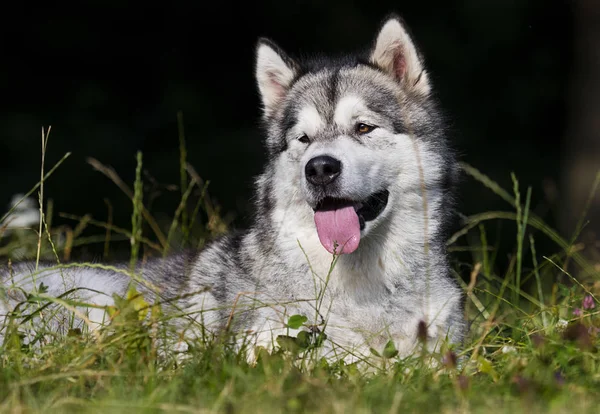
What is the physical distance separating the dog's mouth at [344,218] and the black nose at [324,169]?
0.59ft

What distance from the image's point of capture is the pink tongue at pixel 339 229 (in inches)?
165

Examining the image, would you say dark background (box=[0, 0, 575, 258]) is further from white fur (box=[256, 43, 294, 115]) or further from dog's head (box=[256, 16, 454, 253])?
dog's head (box=[256, 16, 454, 253])

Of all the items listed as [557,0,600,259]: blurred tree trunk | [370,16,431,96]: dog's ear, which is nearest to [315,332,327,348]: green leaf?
[370,16,431,96]: dog's ear

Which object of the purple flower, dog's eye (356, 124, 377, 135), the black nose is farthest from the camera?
dog's eye (356, 124, 377, 135)

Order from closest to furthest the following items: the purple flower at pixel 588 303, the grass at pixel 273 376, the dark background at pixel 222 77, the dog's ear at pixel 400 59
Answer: the grass at pixel 273 376
the purple flower at pixel 588 303
the dog's ear at pixel 400 59
the dark background at pixel 222 77

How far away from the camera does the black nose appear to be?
162 inches

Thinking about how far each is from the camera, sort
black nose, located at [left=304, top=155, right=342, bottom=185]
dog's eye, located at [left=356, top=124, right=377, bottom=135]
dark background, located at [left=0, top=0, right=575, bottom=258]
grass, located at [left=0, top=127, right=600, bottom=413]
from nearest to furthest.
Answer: grass, located at [left=0, top=127, right=600, bottom=413], black nose, located at [left=304, top=155, right=342, bottom=185], dog's eye, located at [left=356, top=124, right=377, bottom=135], dark background, located at [left=0, top=0, right=575, bottom=258]

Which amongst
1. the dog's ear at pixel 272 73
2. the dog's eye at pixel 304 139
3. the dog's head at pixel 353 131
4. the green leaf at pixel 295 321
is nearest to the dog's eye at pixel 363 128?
the dog's head at pixel 353 131

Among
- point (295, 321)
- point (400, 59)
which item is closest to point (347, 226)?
point (295, 321)

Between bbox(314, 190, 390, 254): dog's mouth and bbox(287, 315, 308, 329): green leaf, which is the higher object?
bbox(314, 190, 390, 254): dog's mouth

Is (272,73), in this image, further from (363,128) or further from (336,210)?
(336,210)

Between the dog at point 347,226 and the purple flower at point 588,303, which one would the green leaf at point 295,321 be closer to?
the dog at point 347,226

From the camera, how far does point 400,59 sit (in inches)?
186

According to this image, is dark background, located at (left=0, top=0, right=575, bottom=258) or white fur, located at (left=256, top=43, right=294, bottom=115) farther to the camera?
dark background, located at (left=0, top=0, right=575, bottom=258)
